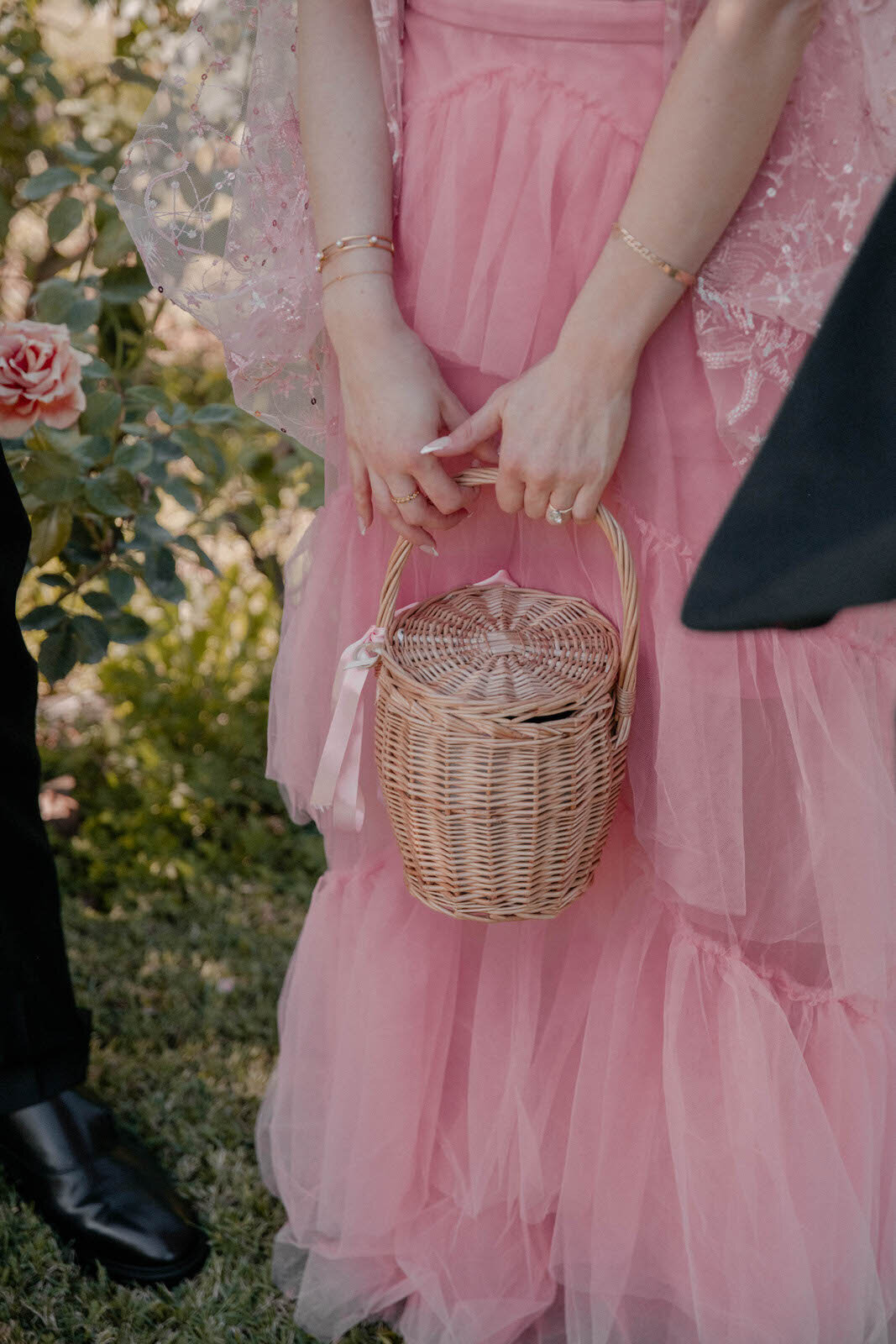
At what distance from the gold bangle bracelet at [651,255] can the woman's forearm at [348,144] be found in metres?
0.25

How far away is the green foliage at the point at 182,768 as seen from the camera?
2.49 meters

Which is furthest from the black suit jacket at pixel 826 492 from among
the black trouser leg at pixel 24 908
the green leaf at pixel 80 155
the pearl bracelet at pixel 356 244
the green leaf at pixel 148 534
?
the green leaf at pixel 80 155

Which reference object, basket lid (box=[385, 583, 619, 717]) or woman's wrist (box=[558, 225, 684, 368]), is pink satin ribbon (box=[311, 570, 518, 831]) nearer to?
basket lid (box=[385, 583, 619, 717])

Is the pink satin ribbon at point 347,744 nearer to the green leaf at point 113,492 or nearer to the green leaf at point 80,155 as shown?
the green leaf at point 113,492

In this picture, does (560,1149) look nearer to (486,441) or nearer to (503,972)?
(503,972)

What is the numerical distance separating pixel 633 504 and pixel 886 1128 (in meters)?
0.75

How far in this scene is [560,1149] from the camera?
4.68 feet

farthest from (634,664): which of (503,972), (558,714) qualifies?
(503,972)

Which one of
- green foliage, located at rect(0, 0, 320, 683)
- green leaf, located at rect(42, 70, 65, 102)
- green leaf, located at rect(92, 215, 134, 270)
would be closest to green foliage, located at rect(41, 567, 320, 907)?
green foliage, located at rect(0, 0, 320, 683)

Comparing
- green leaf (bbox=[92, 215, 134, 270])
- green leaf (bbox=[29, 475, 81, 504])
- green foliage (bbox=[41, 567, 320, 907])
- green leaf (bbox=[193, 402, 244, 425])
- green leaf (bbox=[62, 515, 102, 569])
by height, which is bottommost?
green foliage (bbox=[41, 567, 320, 907])

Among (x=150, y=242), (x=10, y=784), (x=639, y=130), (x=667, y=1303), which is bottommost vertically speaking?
(x=667, y=1303)

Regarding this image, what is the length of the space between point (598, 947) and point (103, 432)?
1.27m

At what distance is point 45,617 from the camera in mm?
2023

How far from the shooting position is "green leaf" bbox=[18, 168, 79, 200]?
201 centimetres
